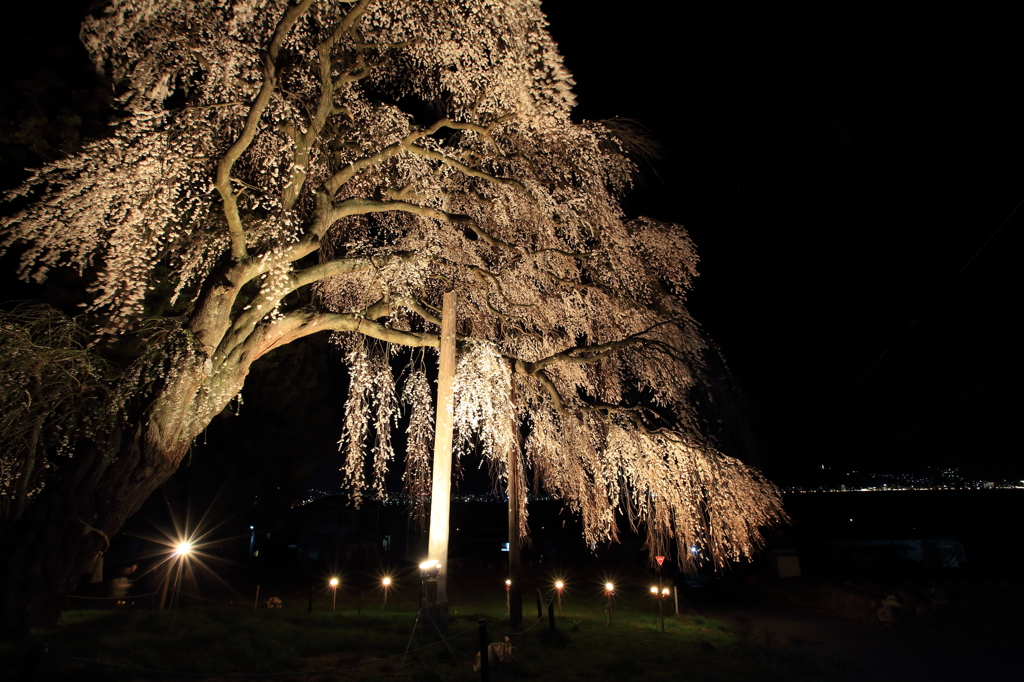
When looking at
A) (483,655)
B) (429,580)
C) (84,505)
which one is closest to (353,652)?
(429,580)

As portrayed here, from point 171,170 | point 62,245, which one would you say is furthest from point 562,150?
point 62,245

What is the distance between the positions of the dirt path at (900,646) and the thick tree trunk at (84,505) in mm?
9255

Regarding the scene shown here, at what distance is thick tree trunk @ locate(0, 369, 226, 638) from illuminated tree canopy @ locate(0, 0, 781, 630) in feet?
0.13

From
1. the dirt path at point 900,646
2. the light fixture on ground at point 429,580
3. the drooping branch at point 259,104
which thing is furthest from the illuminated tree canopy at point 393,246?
the dirt path at point 900,646

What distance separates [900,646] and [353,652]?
1125 centimetres

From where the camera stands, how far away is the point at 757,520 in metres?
6.50

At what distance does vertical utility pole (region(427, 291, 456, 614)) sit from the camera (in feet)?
22.6

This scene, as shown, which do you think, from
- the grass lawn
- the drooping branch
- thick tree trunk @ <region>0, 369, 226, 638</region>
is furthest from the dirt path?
the drooping branch

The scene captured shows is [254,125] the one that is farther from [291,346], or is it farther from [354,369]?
[291,346]

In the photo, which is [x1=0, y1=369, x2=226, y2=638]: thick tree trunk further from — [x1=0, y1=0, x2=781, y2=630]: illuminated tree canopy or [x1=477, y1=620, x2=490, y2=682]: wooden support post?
[x1=477, y1=620, x2=490, y2=682]: wooden support post

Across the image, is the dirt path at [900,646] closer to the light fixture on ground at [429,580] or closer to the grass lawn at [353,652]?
the grass lawn at [353,652]

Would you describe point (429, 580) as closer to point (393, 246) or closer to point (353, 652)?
point (353, 652)

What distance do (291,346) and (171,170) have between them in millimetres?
11163

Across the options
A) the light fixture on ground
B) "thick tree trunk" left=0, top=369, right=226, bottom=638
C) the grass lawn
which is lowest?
the grass lawn
